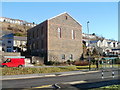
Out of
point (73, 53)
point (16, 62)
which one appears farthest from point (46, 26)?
point (16, 62)

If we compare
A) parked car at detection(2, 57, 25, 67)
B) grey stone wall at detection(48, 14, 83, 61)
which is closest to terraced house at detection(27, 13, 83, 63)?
grey stone wall at detection(48, 14, 83, 61)

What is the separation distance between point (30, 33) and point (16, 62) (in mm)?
29630

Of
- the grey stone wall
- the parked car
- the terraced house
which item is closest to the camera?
the parked car

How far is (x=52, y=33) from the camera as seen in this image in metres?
51.4

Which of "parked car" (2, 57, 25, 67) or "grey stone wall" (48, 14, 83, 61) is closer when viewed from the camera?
"parked car" (2, 57, 25, 67)

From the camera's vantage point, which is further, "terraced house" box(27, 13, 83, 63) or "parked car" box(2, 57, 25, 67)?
"terraced house" box(27, 13, 83, 63)

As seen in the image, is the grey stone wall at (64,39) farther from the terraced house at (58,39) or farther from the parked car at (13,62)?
the parked car at (13,62)

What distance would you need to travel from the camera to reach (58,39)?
52844 mm

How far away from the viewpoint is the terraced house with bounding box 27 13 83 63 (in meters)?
50.5

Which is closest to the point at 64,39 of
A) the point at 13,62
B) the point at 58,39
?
the point at 58,39

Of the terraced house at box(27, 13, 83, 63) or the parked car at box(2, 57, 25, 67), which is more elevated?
the terraced house at box(27, 13, 83, 63)

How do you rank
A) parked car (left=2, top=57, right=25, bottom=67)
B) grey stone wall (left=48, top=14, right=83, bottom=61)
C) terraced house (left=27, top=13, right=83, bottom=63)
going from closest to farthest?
parked car (left=2, top=57, right=25, bottom=67)
terraced house (left=27, top=13, right=83, bottom=63)
grey stone wall (left=48, top=14, right=83, bottom=61)

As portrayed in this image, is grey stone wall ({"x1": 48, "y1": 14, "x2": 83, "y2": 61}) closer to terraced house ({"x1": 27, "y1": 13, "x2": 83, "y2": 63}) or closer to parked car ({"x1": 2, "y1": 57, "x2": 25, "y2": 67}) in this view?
terraced house ({"x1": 27, "y1": 13, "x2": 83, "y2": 63})

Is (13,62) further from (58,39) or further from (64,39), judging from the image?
(64,39)
